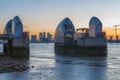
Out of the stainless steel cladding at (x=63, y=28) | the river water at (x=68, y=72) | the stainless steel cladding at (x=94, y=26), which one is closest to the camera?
the river water at (x=68, y=72)

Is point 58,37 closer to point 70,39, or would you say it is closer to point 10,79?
point 70,39

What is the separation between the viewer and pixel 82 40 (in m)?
107

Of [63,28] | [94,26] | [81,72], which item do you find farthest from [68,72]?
[63,28]

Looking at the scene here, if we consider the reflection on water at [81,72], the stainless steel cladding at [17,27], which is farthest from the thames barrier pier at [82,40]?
the reflection on water at [81,72]

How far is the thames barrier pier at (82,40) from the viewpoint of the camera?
331 ft

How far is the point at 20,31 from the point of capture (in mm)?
102625

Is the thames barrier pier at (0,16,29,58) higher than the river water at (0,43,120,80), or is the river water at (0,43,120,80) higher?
the thames barrier pier at (0,16,29,58)

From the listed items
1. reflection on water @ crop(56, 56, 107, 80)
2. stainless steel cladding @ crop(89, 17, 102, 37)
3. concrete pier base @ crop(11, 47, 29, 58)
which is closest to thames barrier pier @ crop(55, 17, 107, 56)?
stainless steel cladding @ crop(89, 17, 102, 37)

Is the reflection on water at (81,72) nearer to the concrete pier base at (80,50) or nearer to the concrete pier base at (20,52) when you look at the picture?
the concrete pier base at (20,52)

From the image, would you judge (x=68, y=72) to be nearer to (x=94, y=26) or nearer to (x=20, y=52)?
(x=20, y=52)

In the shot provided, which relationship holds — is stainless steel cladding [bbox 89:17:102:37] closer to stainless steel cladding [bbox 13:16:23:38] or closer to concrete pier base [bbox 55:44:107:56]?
concrete pier base [bbox 55:44:107:56]

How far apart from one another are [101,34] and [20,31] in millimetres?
27584

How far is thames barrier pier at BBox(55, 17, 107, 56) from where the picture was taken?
331 feet

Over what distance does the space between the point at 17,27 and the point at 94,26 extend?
29.7 m
